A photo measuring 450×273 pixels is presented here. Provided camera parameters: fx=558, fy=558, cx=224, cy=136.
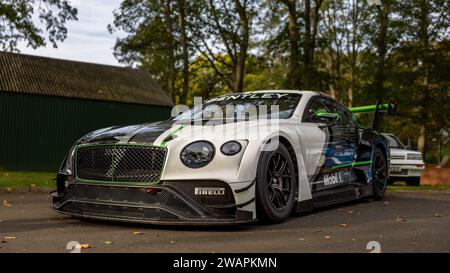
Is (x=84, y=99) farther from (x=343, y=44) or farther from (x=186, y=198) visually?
(x=186, y=198)

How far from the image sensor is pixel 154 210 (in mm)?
5215

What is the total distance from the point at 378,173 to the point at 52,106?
23.7m

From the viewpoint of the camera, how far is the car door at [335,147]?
6.75 m

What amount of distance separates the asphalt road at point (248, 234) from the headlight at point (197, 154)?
641mm

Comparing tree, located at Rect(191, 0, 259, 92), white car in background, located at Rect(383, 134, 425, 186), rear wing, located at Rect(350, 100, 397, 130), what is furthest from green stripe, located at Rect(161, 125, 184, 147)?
tree, located at Rect(191, 0, 259, 92)

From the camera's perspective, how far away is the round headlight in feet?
17.3

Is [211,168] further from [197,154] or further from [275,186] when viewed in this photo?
[275,186]

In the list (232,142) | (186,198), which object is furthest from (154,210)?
(232,142)

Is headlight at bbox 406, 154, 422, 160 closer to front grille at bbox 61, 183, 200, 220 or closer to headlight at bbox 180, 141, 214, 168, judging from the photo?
headlight at bbox 180, 141, 214, 168

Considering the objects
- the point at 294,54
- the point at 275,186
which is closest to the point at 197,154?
the point at 275,186

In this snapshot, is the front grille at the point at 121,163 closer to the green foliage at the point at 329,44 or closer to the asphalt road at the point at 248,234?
the asphalt road at the point at 248,234

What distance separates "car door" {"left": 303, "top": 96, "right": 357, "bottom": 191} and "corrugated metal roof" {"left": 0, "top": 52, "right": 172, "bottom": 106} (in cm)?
2361

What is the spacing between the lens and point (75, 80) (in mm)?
30984
